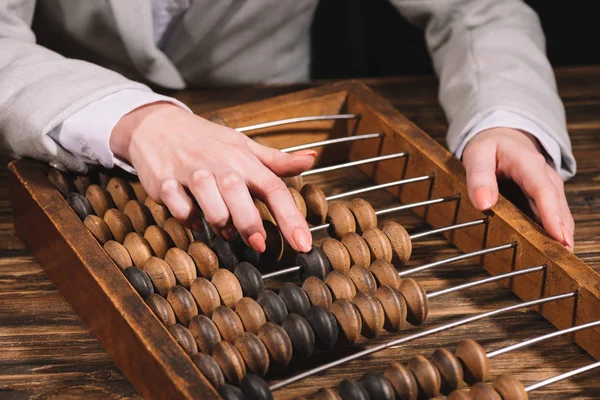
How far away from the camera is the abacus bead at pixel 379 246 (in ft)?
3.24

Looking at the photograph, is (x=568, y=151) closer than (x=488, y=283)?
No

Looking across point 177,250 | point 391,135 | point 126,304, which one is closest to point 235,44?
point 391,135

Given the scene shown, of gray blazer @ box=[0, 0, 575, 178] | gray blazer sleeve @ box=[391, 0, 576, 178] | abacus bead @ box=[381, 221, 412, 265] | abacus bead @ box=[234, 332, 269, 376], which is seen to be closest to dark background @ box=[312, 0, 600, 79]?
gray blazer @ box=[0, 0, 575, 178]

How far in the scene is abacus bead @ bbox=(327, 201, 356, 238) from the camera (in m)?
1.05

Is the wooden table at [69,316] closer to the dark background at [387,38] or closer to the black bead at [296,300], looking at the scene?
the black bead at [296,300]

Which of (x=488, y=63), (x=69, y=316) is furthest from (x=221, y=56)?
(x=69, y=316)

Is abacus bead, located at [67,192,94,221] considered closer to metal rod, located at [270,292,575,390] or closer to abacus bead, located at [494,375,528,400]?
metal rod, located at [270,292,575,390]

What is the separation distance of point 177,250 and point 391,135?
41 cm

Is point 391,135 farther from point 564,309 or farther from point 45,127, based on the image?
point 45,127

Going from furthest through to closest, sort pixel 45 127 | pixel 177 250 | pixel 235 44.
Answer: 1. pixel 235 44
2. pixel 45 127
3. pixel 177 250

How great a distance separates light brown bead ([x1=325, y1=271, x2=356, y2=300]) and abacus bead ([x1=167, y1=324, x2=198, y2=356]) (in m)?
0.17

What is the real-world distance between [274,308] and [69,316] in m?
0.27

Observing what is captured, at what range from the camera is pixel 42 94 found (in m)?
1.09

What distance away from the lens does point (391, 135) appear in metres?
1.21
